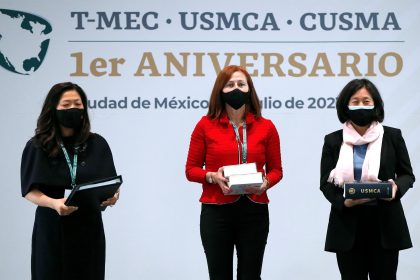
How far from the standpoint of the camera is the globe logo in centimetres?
469

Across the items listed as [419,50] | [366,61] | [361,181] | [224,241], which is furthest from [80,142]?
[419,50]

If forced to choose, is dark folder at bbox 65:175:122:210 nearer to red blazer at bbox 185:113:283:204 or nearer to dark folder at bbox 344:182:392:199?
red blazer at bbox 185:113:283:204

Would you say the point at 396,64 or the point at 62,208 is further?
the point at 396,64

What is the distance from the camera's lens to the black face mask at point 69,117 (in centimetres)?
311

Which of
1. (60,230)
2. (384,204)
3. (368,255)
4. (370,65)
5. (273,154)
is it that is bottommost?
(368,255)

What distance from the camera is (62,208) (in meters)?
2.89

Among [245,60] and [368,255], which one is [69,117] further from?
[245,60]

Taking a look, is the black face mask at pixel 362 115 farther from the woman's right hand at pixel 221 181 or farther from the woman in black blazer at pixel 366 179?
the woman's right hand at pixel 221 181

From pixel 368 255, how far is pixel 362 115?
0.65 m

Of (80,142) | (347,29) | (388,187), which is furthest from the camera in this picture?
(347,29)

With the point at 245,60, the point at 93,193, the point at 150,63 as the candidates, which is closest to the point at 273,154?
the point at 93,193

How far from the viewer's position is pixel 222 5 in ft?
15.3

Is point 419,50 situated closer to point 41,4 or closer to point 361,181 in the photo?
point 361,181

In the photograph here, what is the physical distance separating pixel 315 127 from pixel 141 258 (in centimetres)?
153
